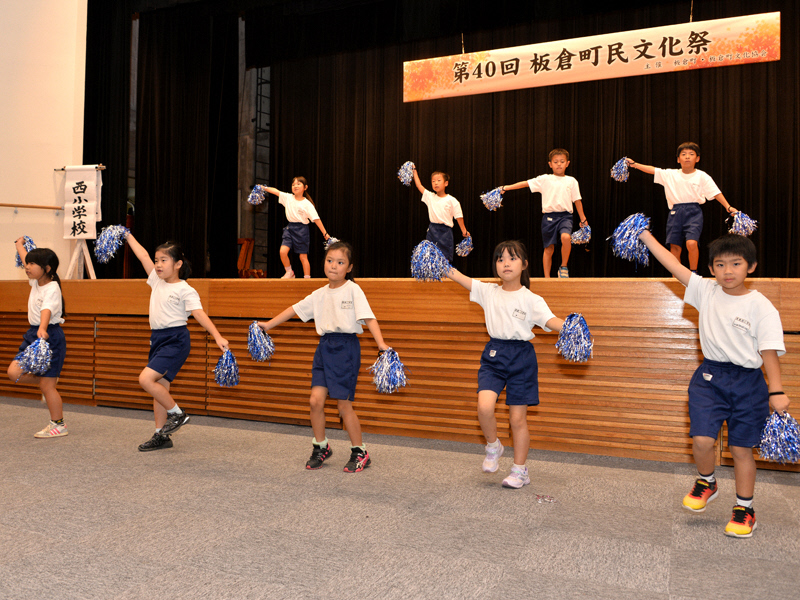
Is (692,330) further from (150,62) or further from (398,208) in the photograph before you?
(150,62)

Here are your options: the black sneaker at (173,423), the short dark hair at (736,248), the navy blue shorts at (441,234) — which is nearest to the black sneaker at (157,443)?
the black sneaker at (173,423)

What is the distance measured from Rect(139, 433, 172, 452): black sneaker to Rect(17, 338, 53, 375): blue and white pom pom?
872 millimetres

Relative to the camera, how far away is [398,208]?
941 centimetres

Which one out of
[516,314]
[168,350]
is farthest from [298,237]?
[516,314]

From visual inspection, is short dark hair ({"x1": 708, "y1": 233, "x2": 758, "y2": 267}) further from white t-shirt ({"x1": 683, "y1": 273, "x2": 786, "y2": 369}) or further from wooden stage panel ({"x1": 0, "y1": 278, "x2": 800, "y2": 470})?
wooden stage panel ({"x1": 0, "y1": 278, "x2": 800, "y2": 470})

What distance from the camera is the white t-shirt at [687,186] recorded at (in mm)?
5527

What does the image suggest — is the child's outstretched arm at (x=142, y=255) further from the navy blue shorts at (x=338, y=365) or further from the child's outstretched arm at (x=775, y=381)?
the child's outstretched arm at (x=775, y=381)

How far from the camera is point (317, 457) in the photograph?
3668mm

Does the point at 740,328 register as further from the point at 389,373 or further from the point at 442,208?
the point at 442,208

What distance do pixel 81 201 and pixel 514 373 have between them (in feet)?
21.1

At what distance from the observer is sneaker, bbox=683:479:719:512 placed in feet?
9.15

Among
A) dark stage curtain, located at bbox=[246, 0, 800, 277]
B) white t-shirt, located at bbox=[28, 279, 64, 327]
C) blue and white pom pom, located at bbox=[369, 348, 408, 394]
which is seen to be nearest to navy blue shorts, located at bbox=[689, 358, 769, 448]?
blue and white pom pom, located at bbox=[369, 348, 408, 394]

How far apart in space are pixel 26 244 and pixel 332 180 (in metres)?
5.31

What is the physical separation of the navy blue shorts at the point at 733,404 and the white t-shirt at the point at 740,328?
51mm
